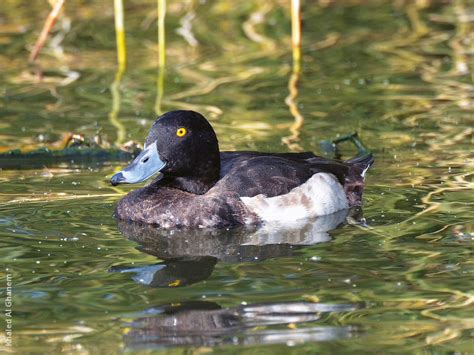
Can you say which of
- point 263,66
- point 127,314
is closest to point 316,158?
point 127,314

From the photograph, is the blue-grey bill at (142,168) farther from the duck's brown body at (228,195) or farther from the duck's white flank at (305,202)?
the duck's white flank at (305,202)

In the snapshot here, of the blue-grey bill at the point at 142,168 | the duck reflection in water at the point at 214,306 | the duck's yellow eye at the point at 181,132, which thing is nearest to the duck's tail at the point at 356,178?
the duck reflection in water at the point at 214,306

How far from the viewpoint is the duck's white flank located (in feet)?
30.8

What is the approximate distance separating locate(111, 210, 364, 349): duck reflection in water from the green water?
0.06 ft

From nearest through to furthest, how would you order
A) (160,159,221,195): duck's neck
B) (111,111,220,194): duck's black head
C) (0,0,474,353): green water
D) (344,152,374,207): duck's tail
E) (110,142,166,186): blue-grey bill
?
(0,0,474,353): green water
(110,142,166,186): blue-grey bill
(111,111,220,194): duck's black head
(160,159,221,195): duck's neck
(344,152,374,207): duck's tail

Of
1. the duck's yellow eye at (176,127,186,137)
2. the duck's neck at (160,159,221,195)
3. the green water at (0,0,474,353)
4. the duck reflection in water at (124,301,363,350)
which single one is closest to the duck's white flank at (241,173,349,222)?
the green water at (0,0,474,353)

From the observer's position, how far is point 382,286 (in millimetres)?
7449

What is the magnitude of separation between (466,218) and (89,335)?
3.61 metres

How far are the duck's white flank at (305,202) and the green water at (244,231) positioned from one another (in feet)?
0.69

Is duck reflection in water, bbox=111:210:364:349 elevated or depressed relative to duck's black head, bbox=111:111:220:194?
depressed

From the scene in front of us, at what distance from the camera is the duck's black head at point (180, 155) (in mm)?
9352

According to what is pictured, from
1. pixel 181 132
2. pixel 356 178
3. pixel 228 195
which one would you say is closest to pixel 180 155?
pixel 181 132

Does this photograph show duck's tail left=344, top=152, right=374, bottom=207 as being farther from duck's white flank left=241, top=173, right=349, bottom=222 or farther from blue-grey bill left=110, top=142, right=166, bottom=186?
blue-grey bill left=110, top=142, right=166, bottom=186

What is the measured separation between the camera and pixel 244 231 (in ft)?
30.1
